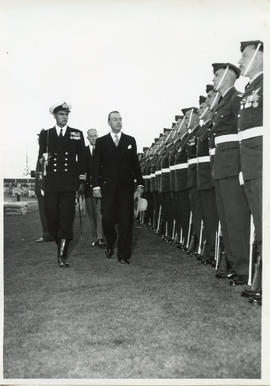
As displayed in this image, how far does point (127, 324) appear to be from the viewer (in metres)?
3.59

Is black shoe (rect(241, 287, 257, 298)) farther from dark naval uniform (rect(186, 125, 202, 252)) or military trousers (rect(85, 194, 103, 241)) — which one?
military trousers (rect(85, 194, 103, 241))

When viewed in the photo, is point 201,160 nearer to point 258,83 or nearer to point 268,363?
point 258,83

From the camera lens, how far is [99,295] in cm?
443

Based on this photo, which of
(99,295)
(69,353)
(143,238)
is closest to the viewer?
(69,353)

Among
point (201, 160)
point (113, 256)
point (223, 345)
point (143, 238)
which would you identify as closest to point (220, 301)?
point (223, 345)

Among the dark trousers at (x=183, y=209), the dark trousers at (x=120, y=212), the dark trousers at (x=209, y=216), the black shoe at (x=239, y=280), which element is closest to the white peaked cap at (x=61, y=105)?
the dark trousers at (x=120, y=212)

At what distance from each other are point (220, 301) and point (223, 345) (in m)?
1.01

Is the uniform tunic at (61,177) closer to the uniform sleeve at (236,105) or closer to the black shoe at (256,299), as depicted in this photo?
the uniform sleeve at (236,105)

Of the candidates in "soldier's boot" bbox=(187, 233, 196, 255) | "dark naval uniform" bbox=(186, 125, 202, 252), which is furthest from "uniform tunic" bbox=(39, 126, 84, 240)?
"soldier's boot" bbox=(187, 233, 196, 255)

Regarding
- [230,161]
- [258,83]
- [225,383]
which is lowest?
[225,383]

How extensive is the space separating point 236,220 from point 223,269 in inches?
22.8

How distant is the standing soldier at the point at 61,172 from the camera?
6062mm

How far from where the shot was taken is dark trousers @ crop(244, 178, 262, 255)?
158 inches

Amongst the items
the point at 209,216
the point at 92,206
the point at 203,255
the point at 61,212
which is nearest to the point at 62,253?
the point at 61,212
